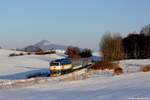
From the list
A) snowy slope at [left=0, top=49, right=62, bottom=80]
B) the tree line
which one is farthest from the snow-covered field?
the tree line

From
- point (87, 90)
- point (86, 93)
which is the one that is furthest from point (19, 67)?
point (86, 93)

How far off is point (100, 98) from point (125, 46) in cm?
9958

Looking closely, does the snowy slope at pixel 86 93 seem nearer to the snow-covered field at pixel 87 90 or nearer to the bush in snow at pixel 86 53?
the snow-covered field at pixel 87 90

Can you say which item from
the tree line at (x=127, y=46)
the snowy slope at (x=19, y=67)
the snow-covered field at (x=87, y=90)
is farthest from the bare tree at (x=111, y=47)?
the snow-covered field at (x=87, y=90)

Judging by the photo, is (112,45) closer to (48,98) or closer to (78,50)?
(78,50)

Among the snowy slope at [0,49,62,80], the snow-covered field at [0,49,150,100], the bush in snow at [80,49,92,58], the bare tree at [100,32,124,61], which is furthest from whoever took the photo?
the bush in snow at [80,49,92,58]

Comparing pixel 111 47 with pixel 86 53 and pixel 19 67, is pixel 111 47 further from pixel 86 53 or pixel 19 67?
pixel 19 67

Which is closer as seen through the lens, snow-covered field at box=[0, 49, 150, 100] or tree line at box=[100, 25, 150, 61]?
snow-covered field at box=[0, 49, 150, 100]

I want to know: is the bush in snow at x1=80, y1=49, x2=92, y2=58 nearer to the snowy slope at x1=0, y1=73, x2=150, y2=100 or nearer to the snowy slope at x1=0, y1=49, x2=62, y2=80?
the snowy slope at x1=0, y1=49, x2=62, y2=80

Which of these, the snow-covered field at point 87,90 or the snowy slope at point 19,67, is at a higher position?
the snowy slope at point 19,67

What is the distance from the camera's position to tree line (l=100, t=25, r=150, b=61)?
10415cm

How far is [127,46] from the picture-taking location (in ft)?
378

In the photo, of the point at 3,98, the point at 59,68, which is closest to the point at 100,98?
the point at 3,98

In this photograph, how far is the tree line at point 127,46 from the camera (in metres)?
104
